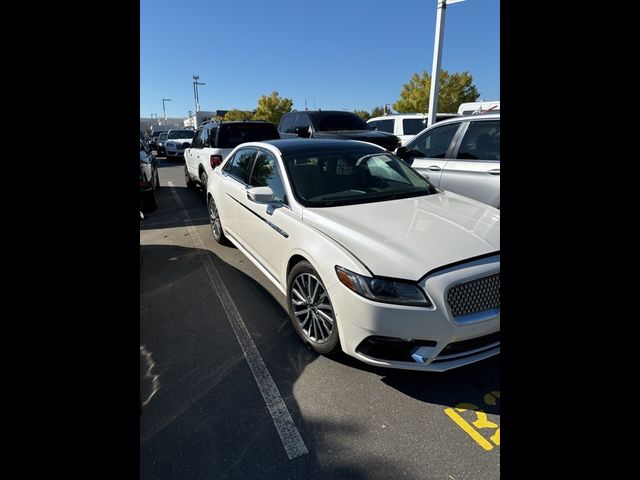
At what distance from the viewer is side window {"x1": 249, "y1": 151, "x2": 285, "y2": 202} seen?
3.78 m

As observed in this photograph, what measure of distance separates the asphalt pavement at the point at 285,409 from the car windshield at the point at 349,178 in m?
1.19

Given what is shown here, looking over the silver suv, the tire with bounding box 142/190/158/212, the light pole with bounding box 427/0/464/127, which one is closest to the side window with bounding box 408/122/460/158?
the silver suv

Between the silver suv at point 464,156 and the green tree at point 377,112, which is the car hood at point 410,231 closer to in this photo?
the silver suv at point 464,156

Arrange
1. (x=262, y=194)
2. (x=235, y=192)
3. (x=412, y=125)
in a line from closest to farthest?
(x=262, y=194), (x=235, y=192), (x=412, y=125)

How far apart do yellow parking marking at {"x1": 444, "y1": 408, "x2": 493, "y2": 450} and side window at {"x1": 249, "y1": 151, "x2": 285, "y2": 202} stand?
7.19 ft

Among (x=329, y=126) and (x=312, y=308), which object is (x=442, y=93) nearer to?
(x=329, y=126)

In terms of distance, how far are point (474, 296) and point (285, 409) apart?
140 cm

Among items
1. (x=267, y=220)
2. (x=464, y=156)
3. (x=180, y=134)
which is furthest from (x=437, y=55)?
(x=180, y=134)

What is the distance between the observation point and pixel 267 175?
411 centimetres

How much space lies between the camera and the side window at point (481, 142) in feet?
16.4

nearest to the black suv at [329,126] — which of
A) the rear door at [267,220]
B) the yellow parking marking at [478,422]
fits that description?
the rear door at [267,220]

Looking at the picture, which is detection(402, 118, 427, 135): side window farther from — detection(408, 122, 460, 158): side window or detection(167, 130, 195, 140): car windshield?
detection(167, 130, 195, 140): car windshield
